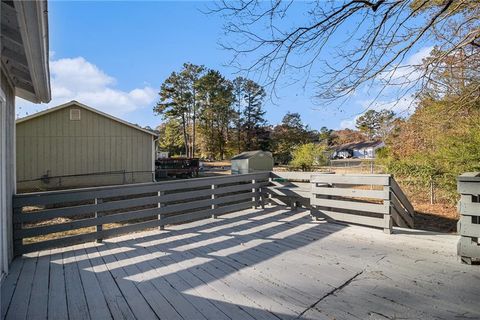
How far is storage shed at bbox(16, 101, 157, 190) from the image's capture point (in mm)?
11625

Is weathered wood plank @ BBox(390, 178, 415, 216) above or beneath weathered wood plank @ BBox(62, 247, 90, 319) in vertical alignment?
→ above

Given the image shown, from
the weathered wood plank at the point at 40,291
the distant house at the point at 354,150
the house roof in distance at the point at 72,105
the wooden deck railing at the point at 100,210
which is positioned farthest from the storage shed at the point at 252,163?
the distant house at the point at 354,150

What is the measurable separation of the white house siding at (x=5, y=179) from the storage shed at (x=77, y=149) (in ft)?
30.6

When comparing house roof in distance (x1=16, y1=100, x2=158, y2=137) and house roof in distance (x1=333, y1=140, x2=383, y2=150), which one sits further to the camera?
house roof in distance (x1=333, y1=140, x2=383, y2=150)

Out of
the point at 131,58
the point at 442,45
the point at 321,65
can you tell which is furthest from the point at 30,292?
the point at 131,58

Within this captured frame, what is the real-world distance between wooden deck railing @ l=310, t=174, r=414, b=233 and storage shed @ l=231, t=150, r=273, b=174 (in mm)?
11954

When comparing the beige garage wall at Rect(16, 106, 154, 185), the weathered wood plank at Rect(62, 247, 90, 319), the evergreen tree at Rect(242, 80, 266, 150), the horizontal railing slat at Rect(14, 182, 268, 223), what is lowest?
the weathered wood plank at Rect(62, 247, 90, 319)

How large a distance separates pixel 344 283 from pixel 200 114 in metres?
34.2

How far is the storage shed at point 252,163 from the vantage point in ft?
57.4

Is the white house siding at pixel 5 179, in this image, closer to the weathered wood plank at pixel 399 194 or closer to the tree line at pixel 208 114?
the weathered wood plank at pixel 399 194

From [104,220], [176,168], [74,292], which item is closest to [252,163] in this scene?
[176,168]

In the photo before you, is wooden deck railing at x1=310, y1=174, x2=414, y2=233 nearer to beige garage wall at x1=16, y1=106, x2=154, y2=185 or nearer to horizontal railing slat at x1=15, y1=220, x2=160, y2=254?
horizontal railing slat at x1=15, y1=220, x2=160, y2=254

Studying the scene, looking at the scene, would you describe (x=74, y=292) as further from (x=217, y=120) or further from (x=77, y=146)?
(x=217, y=120)

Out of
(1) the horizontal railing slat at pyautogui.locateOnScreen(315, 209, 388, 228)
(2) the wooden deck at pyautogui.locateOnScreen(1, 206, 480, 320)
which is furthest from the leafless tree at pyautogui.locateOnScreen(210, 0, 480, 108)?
(2) the wooden deck at pyautogui.locateOnScreen(1, 206, 480, 320)
